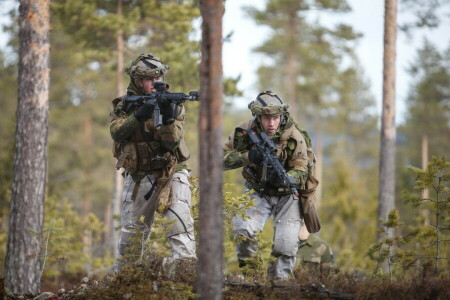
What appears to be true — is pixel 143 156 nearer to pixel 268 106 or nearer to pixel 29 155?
pixel 268 106

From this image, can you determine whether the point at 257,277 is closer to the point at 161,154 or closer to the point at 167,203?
the point at 167,203

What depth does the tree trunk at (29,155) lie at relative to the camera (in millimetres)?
7812

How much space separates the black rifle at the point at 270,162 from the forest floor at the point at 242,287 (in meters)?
1.26

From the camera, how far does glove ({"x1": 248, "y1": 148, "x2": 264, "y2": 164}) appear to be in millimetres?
7324

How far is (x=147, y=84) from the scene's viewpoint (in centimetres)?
703

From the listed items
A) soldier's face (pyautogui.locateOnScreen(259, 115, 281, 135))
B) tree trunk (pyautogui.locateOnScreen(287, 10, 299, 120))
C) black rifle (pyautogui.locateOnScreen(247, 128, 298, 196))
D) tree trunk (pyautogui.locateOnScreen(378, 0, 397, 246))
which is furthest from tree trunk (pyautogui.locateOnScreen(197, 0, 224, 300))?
tree trunk (pyautogui.locateOnScreen(287, 10, 299, 120))

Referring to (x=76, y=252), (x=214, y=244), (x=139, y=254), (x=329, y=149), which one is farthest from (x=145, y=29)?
(x=329, y=149)

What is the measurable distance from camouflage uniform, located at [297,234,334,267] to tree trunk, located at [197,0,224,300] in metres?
4.54

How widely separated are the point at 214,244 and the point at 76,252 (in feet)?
35.1

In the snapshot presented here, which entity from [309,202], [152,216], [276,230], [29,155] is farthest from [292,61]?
[152,216]

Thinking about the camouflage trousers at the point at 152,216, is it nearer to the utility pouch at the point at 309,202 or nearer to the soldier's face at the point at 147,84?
the soldier's face at the point at 147,84

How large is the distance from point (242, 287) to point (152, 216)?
163 centimetres

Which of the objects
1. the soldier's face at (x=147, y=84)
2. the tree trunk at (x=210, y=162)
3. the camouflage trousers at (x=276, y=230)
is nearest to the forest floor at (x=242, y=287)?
the tree trunk at (x=210, y=162)

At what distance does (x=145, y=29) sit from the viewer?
1584 cm
